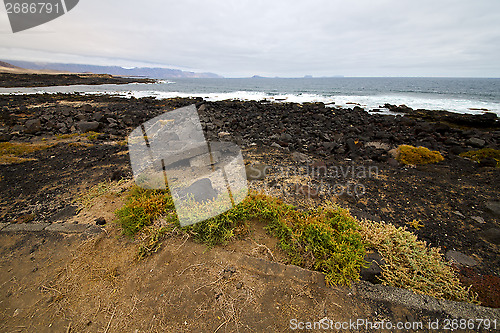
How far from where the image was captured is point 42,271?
3012mm

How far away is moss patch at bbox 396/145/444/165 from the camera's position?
7387 mm

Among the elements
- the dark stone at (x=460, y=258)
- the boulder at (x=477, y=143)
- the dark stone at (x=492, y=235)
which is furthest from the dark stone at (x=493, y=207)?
the boulder at (x=477, y=143)

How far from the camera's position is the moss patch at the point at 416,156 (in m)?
7.39

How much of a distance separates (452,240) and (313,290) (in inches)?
123

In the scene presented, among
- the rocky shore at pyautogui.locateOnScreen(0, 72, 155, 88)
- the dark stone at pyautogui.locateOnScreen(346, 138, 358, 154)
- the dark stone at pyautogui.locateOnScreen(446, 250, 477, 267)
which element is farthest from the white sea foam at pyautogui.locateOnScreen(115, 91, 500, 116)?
the rocky shore at pyautogui.locateOnScreen(0, 72, 155, 88)

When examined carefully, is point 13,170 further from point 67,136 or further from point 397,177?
point 397,177

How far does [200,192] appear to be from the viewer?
404 cm

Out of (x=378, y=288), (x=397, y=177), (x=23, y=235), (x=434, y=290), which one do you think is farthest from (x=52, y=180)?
(x=397, y=177)

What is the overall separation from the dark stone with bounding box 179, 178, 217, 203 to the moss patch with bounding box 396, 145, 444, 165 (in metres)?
6.83

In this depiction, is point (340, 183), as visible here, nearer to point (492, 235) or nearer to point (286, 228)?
point (492, 235)

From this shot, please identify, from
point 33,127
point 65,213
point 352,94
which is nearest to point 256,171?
point 65,213

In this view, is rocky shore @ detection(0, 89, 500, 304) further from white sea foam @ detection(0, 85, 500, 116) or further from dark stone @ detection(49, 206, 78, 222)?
white sea foam @ detection(0, 85, 500, 116)

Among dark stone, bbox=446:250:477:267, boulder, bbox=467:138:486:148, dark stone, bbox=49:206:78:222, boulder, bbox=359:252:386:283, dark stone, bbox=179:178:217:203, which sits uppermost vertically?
dark stone, bbox=179:178:217:203

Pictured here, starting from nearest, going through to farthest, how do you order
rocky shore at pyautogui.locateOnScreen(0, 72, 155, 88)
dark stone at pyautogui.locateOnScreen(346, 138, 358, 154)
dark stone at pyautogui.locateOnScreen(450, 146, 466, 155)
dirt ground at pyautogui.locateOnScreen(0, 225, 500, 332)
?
dirt ground at pyautogui.locateOnScreen(0, 225, 500, 332) < dark stone at pyautogui.locateOnScreen(346, 138, 358, 154) < dark stone at pyautogui.locateOnScreen(450, 146, 466, 155) < rocky shore at pyautogui.locateOnScreen(0, 72, 155, 88)
